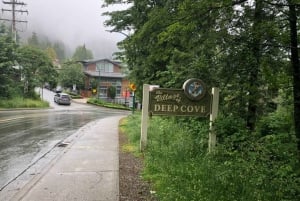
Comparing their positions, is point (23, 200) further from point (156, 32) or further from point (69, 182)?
point (156, 32)

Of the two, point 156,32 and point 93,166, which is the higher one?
point 156,32

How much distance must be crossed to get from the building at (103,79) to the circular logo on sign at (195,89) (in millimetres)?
71367

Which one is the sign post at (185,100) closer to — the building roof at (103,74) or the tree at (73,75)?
the tree at (73,75)

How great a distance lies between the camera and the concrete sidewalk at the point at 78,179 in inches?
259

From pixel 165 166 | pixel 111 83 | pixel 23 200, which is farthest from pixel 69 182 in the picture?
pixel 111 83

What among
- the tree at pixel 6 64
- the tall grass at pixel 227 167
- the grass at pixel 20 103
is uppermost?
the tree at pixel 6 64

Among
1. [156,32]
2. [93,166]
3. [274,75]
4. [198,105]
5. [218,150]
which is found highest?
[156,32]

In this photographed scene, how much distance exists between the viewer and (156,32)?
7.50 meters

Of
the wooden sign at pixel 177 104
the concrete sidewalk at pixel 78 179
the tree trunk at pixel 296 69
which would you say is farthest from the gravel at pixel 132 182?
the tree trunk at pixel 296 69

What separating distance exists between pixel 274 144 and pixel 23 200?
15.3 feet

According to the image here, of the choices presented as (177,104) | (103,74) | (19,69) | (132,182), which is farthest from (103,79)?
(132,182)

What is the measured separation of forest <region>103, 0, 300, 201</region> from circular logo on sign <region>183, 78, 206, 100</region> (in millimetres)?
285

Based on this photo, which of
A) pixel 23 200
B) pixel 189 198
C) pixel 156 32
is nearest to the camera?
pixel 189 198

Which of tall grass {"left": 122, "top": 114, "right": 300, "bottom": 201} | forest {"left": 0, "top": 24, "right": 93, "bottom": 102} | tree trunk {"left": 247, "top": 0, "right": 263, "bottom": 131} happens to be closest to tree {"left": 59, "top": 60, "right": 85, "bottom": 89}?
forest {"left": 0, "top": 24, "right": 93, "bottom": 102}
